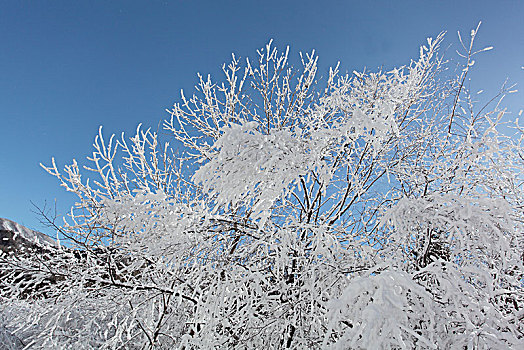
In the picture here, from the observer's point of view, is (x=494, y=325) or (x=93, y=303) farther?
(x=93, y=303)

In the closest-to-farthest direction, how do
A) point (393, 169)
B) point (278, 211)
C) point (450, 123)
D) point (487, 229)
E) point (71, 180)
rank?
point (487, 229) → point (393, 169) → point (450, 123) → point (278, 211) → point (71, 180)

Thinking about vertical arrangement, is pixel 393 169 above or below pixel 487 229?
above

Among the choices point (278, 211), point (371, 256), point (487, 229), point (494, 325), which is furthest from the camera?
point (278, 211)

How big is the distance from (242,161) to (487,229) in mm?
1518

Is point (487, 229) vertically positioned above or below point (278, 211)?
below

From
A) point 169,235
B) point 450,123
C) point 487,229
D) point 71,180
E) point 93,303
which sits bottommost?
point 93,303

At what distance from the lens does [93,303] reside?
473 cm

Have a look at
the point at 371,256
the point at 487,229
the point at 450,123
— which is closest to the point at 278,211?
the point at 371,256

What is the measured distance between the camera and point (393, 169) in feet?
11.8

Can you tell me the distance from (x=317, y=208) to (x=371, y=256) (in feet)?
5.96

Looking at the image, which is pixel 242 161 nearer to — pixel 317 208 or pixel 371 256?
pixel 371 256

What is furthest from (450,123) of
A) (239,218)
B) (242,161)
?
(242,161)

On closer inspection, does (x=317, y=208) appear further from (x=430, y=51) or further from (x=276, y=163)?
(x=430, y=51)

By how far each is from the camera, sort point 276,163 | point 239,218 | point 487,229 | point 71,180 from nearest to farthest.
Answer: point 487,229 → point 276,163 → point 239,218 → point 71,180
